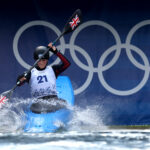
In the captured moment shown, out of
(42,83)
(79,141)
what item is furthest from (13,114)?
(79,141)

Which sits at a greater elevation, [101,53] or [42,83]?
[101,53]

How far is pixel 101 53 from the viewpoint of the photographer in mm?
5199

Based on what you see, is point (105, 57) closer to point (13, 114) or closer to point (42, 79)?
point (42, 79)

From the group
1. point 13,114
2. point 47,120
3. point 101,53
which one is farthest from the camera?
point 101,53

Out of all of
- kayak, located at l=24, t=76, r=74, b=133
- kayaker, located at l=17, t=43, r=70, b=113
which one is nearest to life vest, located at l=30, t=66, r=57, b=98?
kayaker, located at l=17, t=43, r=70, b=113

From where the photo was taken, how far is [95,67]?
5.23 metres

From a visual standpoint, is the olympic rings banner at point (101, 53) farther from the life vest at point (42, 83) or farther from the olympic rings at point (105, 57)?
the life vest at point (42, 83)

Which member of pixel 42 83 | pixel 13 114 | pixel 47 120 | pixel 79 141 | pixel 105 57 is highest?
pixel 105 57

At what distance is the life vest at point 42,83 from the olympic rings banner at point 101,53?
3.11 ft

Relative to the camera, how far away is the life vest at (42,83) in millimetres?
4180

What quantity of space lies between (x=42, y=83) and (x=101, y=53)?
1300mm

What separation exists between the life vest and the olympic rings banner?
947 mm

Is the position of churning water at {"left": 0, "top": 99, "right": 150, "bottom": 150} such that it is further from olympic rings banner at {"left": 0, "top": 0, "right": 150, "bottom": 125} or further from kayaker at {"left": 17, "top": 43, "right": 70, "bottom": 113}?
olympic rings banner at {"left": 0, "top": 0, "right": 150, "bottom": 125}

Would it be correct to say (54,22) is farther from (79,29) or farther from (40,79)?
(40,79)
